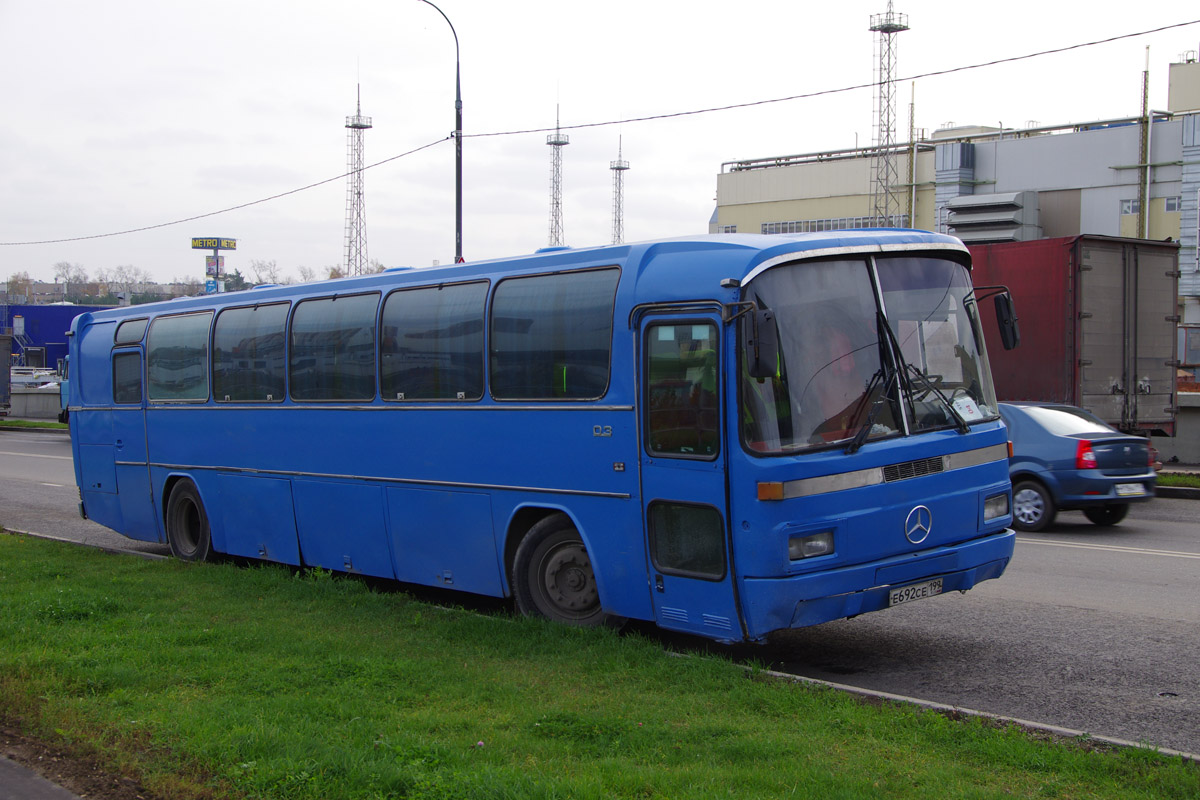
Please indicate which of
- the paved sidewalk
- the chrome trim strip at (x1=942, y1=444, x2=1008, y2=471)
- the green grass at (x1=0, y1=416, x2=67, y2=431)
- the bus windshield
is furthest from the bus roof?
the green grass at (x1=0, y1=416, x2=67, y2=431)

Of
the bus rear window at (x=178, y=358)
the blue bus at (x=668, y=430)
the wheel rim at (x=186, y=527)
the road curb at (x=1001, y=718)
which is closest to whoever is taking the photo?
the road curb at (x=1001, y=718)

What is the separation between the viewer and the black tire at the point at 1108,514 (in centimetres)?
1418

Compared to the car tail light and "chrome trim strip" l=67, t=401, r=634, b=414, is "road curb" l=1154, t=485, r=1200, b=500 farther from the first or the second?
"chrome trim strip" l=67, t=401, r=634, b=414

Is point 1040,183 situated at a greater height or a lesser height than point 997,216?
greater

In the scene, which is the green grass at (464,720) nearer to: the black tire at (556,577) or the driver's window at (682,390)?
the black tire at (556,577)

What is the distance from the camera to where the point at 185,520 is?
12.9 m

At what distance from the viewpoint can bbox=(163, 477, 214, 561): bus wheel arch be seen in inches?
496

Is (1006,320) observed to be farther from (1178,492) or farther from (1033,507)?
(1178,492)

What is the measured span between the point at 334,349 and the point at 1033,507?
866 centimetres

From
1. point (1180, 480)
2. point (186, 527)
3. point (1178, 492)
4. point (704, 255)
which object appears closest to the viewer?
point (704, 255)

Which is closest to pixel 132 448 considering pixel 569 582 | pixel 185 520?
pixel 185 520

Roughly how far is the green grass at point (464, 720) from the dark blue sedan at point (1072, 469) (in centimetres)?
794

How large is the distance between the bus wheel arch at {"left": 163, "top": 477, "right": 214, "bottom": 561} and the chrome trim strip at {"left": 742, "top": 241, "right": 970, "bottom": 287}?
7893 millimetres

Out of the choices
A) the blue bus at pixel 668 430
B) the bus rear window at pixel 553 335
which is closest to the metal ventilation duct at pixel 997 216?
the blue bus at pixel 668 430
